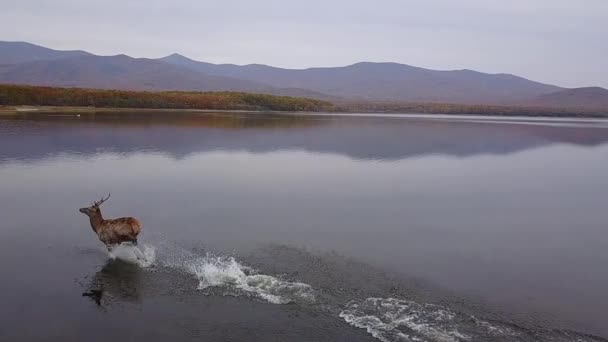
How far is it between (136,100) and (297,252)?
55356 millimetres

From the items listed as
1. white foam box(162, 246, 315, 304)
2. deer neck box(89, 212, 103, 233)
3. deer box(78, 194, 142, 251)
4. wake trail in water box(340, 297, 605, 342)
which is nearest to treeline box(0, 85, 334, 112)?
deer neck box(89, 212, 103, 233)

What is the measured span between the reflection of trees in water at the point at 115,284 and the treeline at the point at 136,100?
48.3m

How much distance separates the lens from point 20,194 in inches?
557

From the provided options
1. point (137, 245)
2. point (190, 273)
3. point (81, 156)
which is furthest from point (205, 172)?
point (190, 273)

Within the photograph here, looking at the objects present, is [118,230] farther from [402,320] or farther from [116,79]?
[116,79]

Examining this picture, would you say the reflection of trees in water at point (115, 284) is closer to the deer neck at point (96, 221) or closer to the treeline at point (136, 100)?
the deer neck at point (96, 221)

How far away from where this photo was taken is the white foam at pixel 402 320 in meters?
6.96

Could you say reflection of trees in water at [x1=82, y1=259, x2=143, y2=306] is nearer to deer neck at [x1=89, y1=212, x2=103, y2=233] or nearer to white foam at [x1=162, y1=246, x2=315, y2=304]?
white foam at [x1=162, y1=246, x2=315, y2=304]

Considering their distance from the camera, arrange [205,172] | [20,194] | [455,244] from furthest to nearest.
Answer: [205,172]
[20,194]
[455,244]

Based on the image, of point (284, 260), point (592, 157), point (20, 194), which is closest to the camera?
point (284, 260)

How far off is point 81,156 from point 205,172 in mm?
6305

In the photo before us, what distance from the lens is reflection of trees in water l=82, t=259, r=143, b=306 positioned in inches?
311

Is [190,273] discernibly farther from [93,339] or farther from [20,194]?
[20,194]

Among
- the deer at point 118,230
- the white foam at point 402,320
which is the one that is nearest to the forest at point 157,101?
the deer at point 118,230
